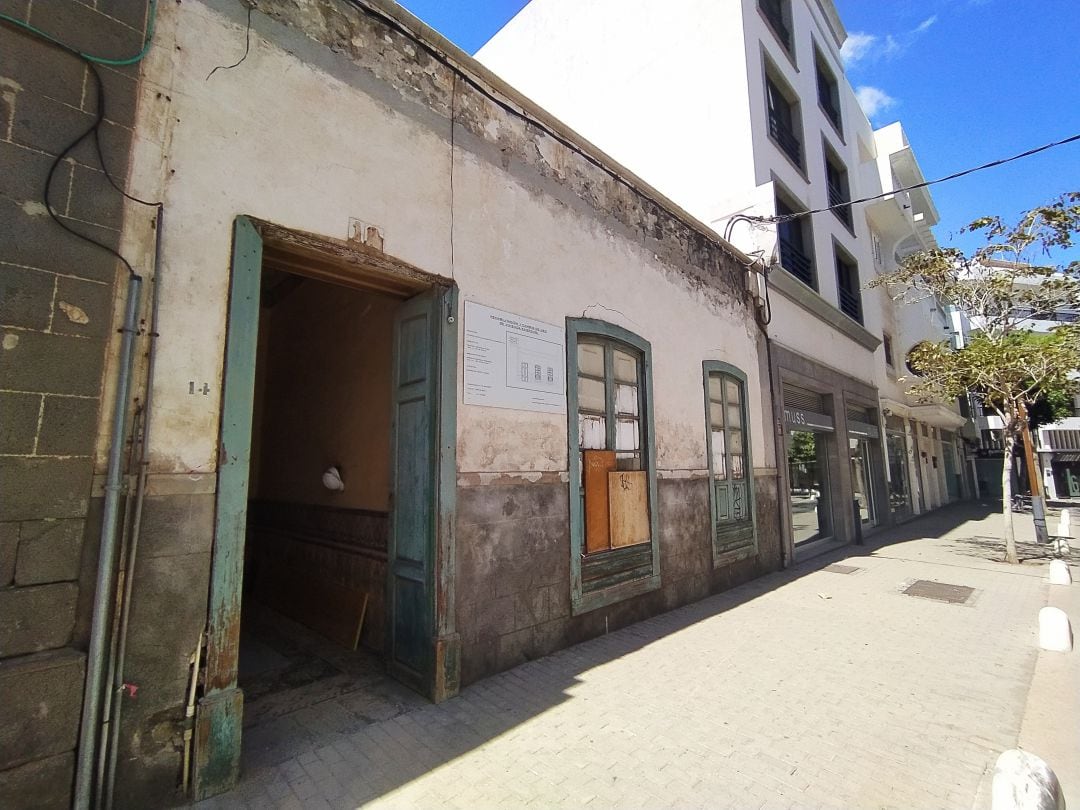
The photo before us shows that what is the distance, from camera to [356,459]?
531 cm

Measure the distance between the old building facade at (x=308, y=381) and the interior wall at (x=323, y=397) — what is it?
0.16ft

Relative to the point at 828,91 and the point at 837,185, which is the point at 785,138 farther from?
the point at 828,91

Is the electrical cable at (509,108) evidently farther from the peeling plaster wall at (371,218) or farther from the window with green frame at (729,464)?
the window with green frame at (729,464)

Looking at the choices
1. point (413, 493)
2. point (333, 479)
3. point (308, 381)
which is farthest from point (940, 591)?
point (308, 381)

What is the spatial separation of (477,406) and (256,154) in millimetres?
2323

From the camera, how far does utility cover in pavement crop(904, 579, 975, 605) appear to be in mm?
6867

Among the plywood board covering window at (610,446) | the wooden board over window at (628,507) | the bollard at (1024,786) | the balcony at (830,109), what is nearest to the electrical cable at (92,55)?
the plywood board covering window at (610,446)

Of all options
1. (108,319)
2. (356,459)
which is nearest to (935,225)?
(356,459)

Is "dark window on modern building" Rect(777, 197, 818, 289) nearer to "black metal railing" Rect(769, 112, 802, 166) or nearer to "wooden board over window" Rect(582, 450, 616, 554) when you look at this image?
"black metal railing" Rect(769, 112, 802, 166)

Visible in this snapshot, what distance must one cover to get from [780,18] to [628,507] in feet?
44.5

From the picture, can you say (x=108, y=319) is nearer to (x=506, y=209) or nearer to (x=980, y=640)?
(x=506, y=209)

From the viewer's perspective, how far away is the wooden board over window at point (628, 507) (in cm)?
559

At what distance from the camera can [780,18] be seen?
1273cm

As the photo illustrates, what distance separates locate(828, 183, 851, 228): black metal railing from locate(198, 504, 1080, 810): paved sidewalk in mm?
11253
